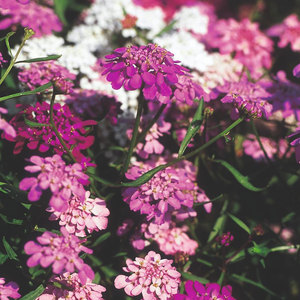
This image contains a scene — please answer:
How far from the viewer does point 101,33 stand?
1327mm

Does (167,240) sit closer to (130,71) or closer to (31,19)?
(130,71)

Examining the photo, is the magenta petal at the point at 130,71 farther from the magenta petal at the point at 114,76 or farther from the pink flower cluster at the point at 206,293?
the pink flower cluster at the point at 206,293

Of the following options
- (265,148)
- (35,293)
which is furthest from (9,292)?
(265,148)

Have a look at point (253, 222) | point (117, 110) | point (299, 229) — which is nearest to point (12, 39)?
point (117, 110)

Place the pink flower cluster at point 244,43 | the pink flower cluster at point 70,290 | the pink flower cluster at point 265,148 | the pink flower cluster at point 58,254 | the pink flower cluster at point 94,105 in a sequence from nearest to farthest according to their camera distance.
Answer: the pink flower cluster at point 58,254, the pink flower cluster at point 70,290, the pink flower cluster at point 94,105, the pink flower cluster at point 265,148, the pink flower cluster at point 244,43

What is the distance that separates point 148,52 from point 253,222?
22.3 inches

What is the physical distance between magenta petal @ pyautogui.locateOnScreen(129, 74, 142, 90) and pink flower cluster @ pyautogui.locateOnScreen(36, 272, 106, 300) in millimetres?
353

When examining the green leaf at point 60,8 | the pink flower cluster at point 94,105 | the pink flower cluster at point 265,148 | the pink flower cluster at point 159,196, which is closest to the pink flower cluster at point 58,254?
the pink flower cluster at point 159,196

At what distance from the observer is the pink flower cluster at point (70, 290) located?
665mm

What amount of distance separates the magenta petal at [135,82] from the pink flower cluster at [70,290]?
0.35m

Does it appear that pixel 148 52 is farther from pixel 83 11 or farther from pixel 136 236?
pixel 83 11

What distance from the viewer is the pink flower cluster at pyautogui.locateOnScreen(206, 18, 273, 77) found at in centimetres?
126

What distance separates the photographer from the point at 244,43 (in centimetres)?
129

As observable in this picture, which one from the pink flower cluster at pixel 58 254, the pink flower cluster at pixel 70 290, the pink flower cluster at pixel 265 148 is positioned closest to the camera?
the pink flower cluster at pixel 58 254
